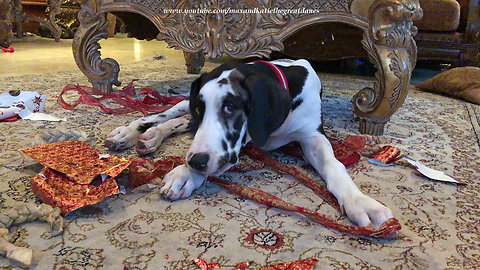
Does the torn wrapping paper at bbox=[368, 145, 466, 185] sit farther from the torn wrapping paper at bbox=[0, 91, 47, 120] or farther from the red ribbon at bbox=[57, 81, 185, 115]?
the torn wrapping paper at bbox=[0, 91, 47, 120]

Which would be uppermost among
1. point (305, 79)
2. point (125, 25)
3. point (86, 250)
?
point (125, 25)

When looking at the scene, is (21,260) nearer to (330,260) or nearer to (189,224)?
(189,224)

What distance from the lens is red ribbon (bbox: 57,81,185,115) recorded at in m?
2.31

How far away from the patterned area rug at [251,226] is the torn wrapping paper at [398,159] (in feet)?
0.12

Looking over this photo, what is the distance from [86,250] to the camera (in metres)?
0.95

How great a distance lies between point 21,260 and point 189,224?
425 mm

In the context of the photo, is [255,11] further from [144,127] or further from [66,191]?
[66,191]

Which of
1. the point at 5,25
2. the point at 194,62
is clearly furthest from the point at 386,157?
the point at 5,25

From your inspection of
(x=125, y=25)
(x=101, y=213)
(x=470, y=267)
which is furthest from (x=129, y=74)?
(x=470, y=267)

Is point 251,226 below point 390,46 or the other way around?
below

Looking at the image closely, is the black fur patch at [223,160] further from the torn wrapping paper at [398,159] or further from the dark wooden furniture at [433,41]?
the dark wooden furniture at [433,41]

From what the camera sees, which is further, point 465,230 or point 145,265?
point 465,230

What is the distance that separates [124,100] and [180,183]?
1.40 meters

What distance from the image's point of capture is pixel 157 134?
5.75 ft
